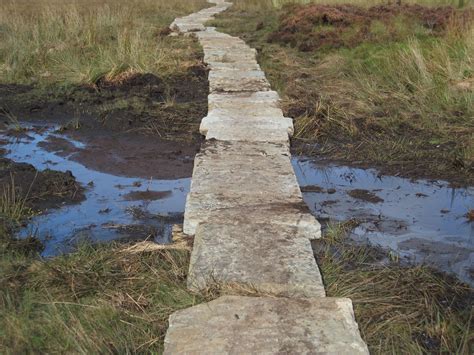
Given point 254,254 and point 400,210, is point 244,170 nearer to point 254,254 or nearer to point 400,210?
point 400,210

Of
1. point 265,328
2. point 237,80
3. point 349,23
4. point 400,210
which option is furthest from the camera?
point 349,23

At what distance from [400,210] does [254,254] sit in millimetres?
1432

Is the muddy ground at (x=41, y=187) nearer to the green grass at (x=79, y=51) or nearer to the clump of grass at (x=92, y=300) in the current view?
the clump of grass at (x=92, y=300)

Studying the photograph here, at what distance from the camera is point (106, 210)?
159 inches

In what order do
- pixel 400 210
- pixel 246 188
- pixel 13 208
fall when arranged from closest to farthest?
1. pixel 13 208
2. pixel 246 188
3. pixel 400 210

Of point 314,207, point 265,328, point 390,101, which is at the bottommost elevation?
point 390,101

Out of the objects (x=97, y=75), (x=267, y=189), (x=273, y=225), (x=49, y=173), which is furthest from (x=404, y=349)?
(x=97, y=75)

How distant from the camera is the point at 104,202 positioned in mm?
4195

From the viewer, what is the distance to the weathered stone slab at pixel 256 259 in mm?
2756

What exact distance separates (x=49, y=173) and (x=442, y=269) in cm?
278

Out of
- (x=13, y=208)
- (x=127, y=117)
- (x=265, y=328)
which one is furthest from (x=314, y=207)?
(x=127, y=117)

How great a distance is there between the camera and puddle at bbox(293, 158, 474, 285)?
11.3ft

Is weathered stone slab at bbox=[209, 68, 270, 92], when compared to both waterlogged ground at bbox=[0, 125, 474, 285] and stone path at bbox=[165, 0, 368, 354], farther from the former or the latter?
waterlogged ground at bbox=[0, 125, 474, 285]

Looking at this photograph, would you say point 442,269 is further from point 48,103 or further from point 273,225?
point 48,103
